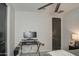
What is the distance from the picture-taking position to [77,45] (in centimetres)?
448

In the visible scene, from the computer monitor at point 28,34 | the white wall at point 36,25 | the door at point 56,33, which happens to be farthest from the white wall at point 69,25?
the computer monitor at point 28,34

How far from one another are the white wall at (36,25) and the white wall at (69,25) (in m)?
0.79

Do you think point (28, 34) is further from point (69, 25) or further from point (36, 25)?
point (69, 25)

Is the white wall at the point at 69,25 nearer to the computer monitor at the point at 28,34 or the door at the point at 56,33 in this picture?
the door at the point at 56,33

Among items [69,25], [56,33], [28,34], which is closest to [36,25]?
[28,34]

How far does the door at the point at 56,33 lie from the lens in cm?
546

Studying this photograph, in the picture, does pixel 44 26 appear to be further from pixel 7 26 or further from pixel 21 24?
pixel 7 26

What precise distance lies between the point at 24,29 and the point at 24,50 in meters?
1.01

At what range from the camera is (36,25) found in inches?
203

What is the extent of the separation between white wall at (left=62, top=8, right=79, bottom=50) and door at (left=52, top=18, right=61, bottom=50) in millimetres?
261

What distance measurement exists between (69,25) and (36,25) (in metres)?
1.66

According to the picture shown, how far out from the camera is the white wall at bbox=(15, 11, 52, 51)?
196 inches

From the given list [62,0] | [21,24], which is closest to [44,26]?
[21,24]

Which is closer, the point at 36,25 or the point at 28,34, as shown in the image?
the point at 28,34
